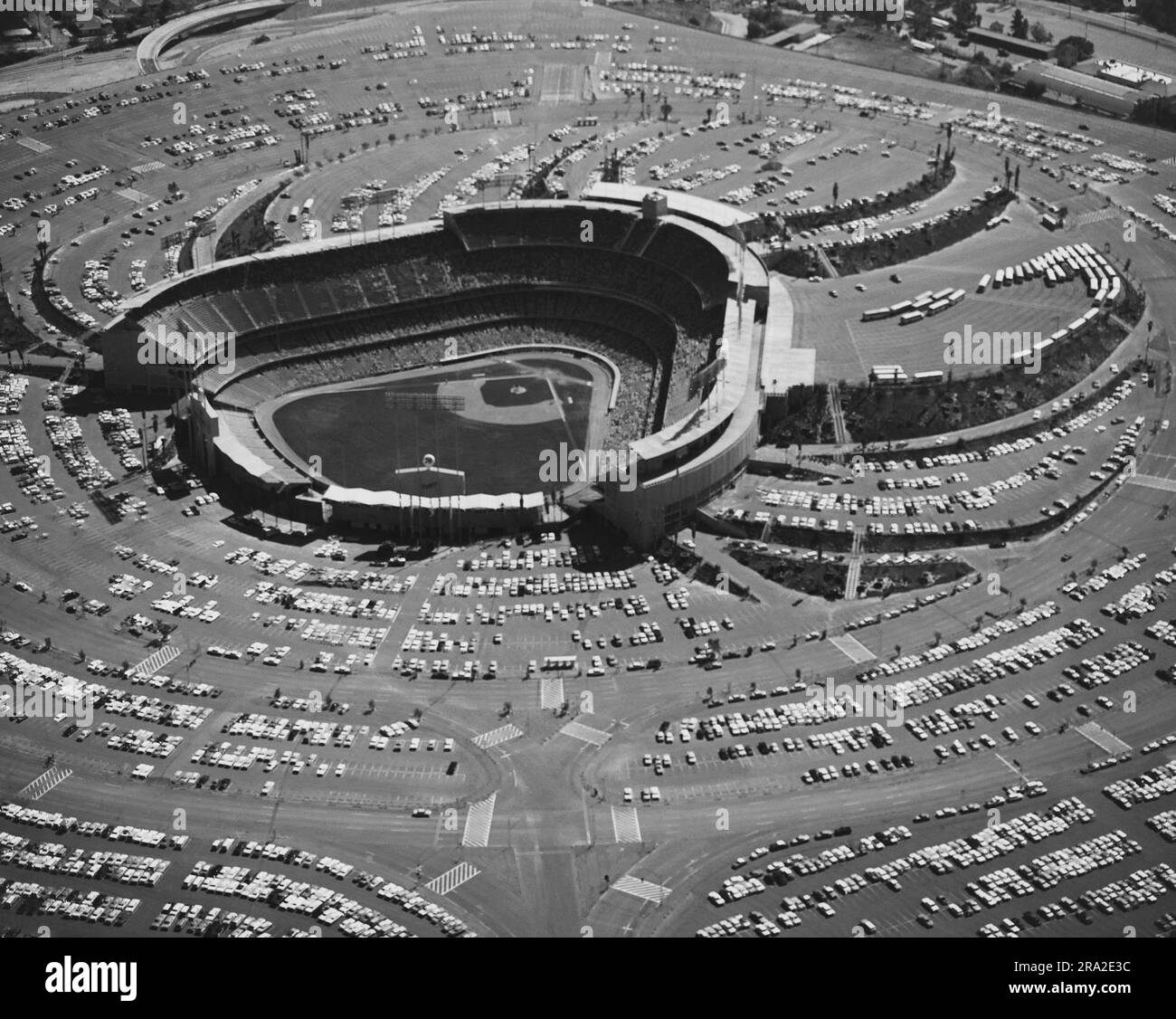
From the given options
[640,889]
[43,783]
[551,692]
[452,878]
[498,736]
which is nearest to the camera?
[640,889]

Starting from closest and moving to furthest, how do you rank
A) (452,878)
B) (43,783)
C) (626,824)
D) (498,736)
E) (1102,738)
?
1. (452,878)
2. (626,824)
3. (43,783)
4. (498,736)
5. (1102,738)

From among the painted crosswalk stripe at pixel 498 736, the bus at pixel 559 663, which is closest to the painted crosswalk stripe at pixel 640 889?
the painted crosswalk stripe at pixel 498 736

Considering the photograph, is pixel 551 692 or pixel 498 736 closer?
pixel 498 736

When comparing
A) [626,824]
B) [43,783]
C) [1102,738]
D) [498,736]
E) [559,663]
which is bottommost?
[43,783]

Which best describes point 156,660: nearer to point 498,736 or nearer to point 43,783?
point 43,783

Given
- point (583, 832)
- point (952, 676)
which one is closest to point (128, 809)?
point (583, 832)

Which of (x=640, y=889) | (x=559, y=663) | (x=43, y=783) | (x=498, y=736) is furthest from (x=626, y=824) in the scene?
(x=43, y=783)

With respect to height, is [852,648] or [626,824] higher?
[852,648]

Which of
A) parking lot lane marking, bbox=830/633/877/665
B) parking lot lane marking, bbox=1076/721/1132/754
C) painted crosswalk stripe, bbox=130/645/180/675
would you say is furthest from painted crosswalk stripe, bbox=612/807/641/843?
painted crosswalk stripe, bbox=130/645/180/675
